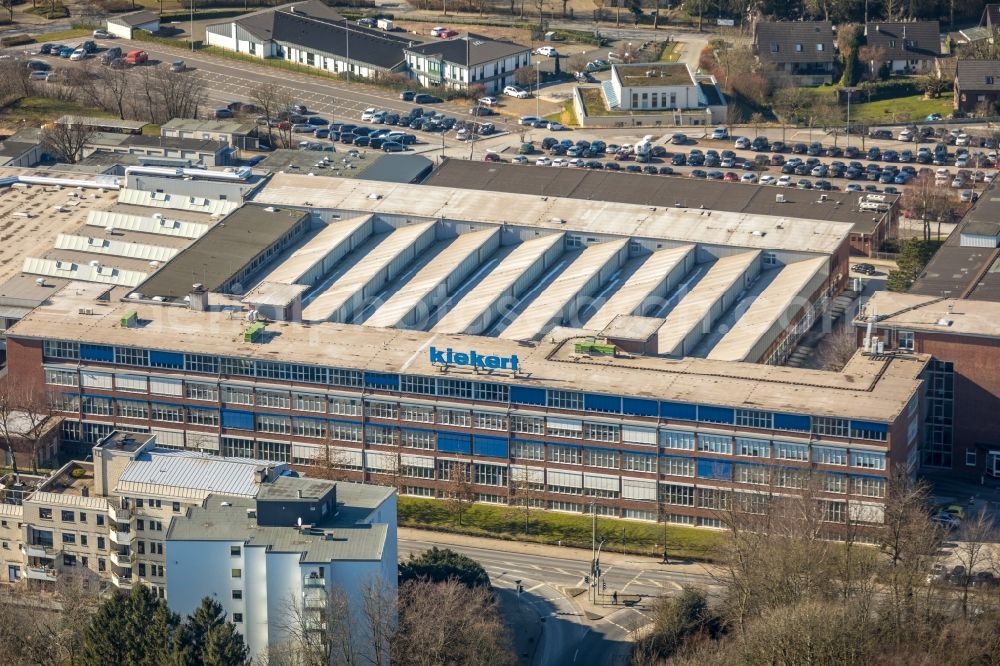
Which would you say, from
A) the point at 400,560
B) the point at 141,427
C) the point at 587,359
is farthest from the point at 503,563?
the point at 141,427

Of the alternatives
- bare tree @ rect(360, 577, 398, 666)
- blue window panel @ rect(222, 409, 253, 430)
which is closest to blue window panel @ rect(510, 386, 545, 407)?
blue window panel @ rect(222, 409, 253, 430)

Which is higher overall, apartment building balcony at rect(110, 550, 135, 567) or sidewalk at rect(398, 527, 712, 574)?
apartment building balcony at rect(110, 550, 135, 567)

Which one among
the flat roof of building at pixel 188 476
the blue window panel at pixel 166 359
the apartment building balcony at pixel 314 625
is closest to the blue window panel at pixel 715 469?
the flat roof of building at pixel 188 476

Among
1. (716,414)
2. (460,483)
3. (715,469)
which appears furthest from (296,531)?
(715,469)

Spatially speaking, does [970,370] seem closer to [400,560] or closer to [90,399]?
[400,560]

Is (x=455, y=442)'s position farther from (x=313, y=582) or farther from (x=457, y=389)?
(x=313, y=582)

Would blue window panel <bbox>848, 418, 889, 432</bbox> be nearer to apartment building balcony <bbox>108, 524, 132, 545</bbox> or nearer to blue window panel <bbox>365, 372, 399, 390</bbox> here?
blue window panel <bbox>365, 372, 399, 390</bbox>
